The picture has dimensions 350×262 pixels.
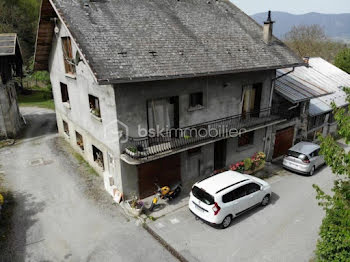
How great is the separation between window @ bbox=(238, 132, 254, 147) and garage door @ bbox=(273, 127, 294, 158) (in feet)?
7.56

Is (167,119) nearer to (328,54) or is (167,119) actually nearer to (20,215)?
(20,215)

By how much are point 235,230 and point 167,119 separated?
18.9 ft

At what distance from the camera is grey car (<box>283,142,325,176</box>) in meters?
15.8

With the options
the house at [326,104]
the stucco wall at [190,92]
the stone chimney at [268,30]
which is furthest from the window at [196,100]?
the house at [326,104]

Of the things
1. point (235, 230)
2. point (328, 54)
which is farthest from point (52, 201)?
point (328, 54)

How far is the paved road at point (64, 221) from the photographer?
9.85 m

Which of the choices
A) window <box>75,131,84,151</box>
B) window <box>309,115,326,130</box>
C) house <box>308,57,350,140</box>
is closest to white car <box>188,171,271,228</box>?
window <box>75,131,84,151</box>

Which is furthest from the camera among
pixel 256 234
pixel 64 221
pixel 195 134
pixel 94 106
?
pixel 94 106

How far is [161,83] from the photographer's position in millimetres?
12023

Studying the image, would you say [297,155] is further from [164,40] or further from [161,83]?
[164,40]

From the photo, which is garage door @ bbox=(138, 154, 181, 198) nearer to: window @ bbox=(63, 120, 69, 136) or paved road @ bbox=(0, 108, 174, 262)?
paved road @ bbox=(0, 108, 174, 262)

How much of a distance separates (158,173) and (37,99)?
103 ft

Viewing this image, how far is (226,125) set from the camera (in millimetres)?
14719

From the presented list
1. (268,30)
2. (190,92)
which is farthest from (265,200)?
(268,30)
